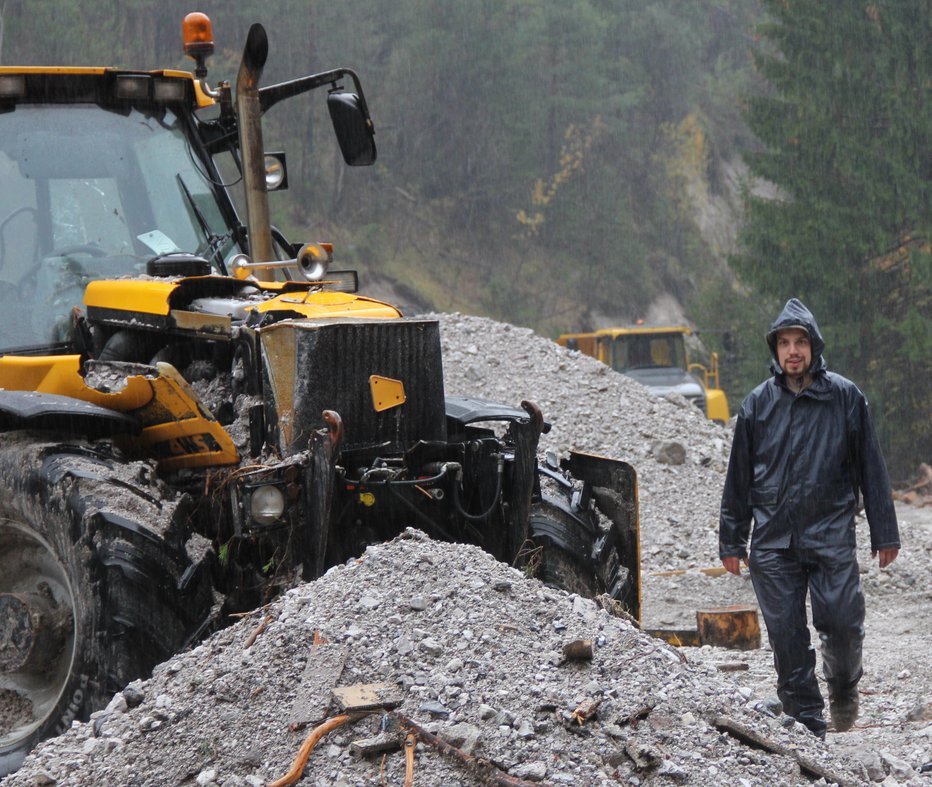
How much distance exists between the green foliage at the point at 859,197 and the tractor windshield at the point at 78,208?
51.4 ft

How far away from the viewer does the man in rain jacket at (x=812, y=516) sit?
5.22 meters

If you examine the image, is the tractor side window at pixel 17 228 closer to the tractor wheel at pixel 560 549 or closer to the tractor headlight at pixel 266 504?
the tractor headlight at pixel 266 504

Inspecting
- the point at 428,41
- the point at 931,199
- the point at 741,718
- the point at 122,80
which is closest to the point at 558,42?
the point at 428,41

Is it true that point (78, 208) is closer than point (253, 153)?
No

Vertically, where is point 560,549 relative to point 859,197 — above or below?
below

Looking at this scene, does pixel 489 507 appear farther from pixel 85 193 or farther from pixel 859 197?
pixel 859 197

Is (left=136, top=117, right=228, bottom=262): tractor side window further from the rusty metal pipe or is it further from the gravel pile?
the gravel pile

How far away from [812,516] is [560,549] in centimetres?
109

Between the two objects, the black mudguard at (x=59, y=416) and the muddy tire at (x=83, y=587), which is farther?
the black mudguard at (x=59, y=416)

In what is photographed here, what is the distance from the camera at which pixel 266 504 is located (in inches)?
186

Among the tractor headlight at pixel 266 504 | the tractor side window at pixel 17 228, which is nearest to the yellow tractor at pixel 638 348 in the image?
the tractor side window at pixel 17 228

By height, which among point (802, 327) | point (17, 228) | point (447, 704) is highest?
point (17, 228)

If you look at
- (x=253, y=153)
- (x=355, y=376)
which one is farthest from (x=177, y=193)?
(x=355, y=376)

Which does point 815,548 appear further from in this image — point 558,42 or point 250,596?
point 558,42
